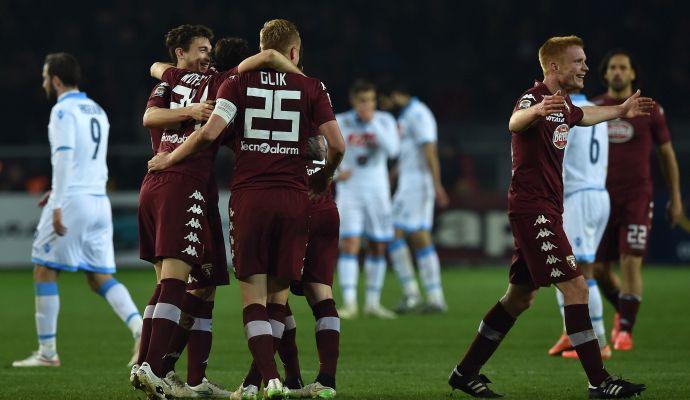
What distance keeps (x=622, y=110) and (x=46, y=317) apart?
4.79 meters

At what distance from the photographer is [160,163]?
686 centimetres

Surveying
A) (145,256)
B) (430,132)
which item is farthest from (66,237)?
(430,132)

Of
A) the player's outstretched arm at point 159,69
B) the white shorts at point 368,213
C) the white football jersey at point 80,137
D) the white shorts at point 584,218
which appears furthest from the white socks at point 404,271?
the player's outstretched arm at point 159,69

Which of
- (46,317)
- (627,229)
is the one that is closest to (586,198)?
(627,229)

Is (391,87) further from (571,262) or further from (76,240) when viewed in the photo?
(571,262)

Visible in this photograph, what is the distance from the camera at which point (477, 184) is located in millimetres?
20969

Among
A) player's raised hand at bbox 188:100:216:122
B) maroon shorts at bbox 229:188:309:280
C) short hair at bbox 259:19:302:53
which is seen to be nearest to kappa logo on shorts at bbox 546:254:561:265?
maroon shorts at bbox 229:188:309:280

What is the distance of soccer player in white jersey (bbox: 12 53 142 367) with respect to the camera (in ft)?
30.1

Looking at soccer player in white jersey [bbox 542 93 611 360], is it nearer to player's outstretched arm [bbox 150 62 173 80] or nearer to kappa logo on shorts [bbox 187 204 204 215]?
player's outstretched arm [bbox 150 62 173 80]

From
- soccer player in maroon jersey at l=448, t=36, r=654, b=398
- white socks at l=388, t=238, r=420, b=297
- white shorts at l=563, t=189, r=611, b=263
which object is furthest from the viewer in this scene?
white socks at l=388, t=238, r=420, b=297

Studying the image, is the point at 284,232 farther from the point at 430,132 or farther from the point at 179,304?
the point at 430,132

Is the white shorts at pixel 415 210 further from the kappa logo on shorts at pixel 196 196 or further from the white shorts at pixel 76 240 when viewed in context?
the kappa logo on shorts at pixel 196 196

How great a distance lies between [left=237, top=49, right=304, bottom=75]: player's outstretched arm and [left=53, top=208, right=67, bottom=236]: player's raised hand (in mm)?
3016

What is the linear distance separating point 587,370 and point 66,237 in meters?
4.41
